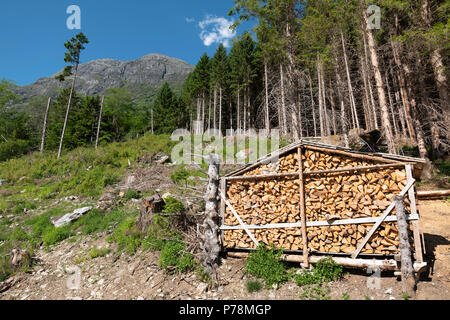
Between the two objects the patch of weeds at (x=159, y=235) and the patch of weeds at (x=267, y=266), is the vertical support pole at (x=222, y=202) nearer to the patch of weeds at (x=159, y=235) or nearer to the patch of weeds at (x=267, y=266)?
the patch of weeds at (x=267, y=266)

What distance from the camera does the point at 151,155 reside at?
1753 centimetres

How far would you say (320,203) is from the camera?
530 centimetres

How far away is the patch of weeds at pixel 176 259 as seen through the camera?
5.67 meters

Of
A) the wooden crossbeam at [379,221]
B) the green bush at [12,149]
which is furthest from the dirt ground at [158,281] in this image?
the green bush at [12,149]

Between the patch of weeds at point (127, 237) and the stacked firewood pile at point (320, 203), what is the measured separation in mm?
3198

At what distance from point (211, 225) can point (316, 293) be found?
2883 mm

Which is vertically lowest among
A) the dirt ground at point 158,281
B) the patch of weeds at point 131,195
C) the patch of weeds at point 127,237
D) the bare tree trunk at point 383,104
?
the dirt ground at point 158,281

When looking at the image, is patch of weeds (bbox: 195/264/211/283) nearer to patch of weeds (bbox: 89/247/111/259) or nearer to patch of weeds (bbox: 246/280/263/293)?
patch of weeds (bbox: 246/280/263/293)

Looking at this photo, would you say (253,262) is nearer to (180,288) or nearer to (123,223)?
(180,288)

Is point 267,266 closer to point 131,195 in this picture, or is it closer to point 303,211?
point 303,211

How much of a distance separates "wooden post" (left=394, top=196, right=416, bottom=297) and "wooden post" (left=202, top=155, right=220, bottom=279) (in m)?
4.12

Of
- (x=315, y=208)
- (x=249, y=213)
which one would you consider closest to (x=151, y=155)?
(x=249, y=213)

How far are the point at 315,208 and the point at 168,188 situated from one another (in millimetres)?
7902

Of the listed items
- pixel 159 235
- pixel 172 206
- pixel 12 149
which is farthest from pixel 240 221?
pixel 12 149
